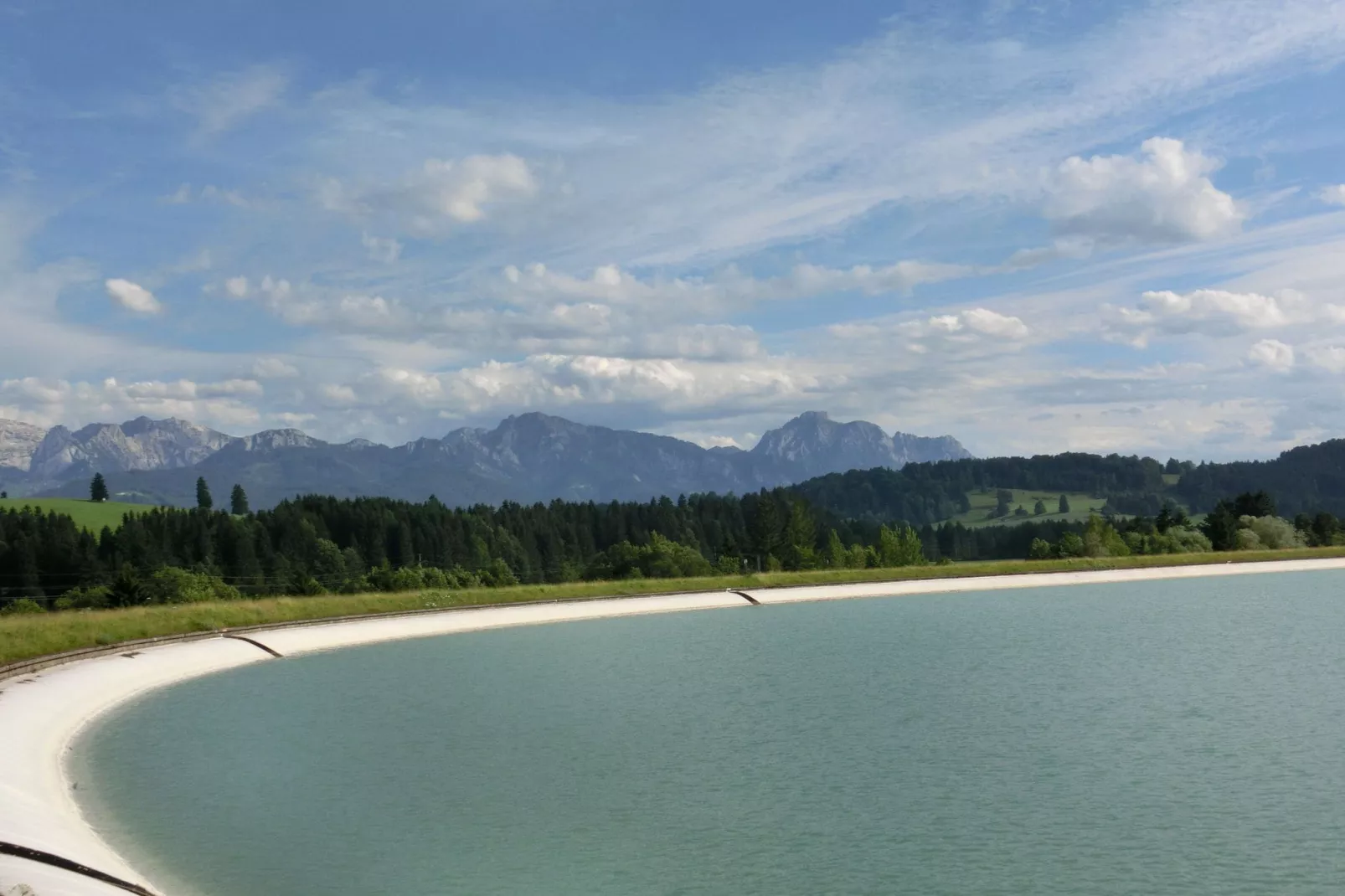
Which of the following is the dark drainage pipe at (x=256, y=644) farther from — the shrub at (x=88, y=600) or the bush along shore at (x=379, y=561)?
the shrub at (x=88, y=600)

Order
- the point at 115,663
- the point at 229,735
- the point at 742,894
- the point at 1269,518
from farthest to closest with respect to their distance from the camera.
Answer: the point at 1269,518 → the point at 115,663 → the point at 229,735 → the point at 742,894

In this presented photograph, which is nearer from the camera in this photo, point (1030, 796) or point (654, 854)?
point (654, 854)

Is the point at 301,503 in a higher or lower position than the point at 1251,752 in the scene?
higher

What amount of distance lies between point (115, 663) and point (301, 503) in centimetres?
15251

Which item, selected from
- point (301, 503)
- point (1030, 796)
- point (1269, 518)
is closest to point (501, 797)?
point (1030, 796)

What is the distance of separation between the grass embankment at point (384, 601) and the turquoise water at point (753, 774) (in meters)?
8.10

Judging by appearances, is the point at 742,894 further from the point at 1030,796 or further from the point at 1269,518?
the point at 1269,518

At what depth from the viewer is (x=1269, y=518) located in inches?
5778

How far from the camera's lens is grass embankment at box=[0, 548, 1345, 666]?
174 ft

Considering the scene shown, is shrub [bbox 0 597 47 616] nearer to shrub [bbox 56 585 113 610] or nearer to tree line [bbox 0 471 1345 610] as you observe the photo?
shrub [bbox 56 585 113 610]

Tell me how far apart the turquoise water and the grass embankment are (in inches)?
319

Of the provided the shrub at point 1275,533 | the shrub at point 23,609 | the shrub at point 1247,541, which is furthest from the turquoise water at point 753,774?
the shrub at point 1275,533

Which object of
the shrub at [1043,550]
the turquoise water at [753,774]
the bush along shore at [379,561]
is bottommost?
the turquoise water at [753,774]

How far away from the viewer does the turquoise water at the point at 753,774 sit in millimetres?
20000
